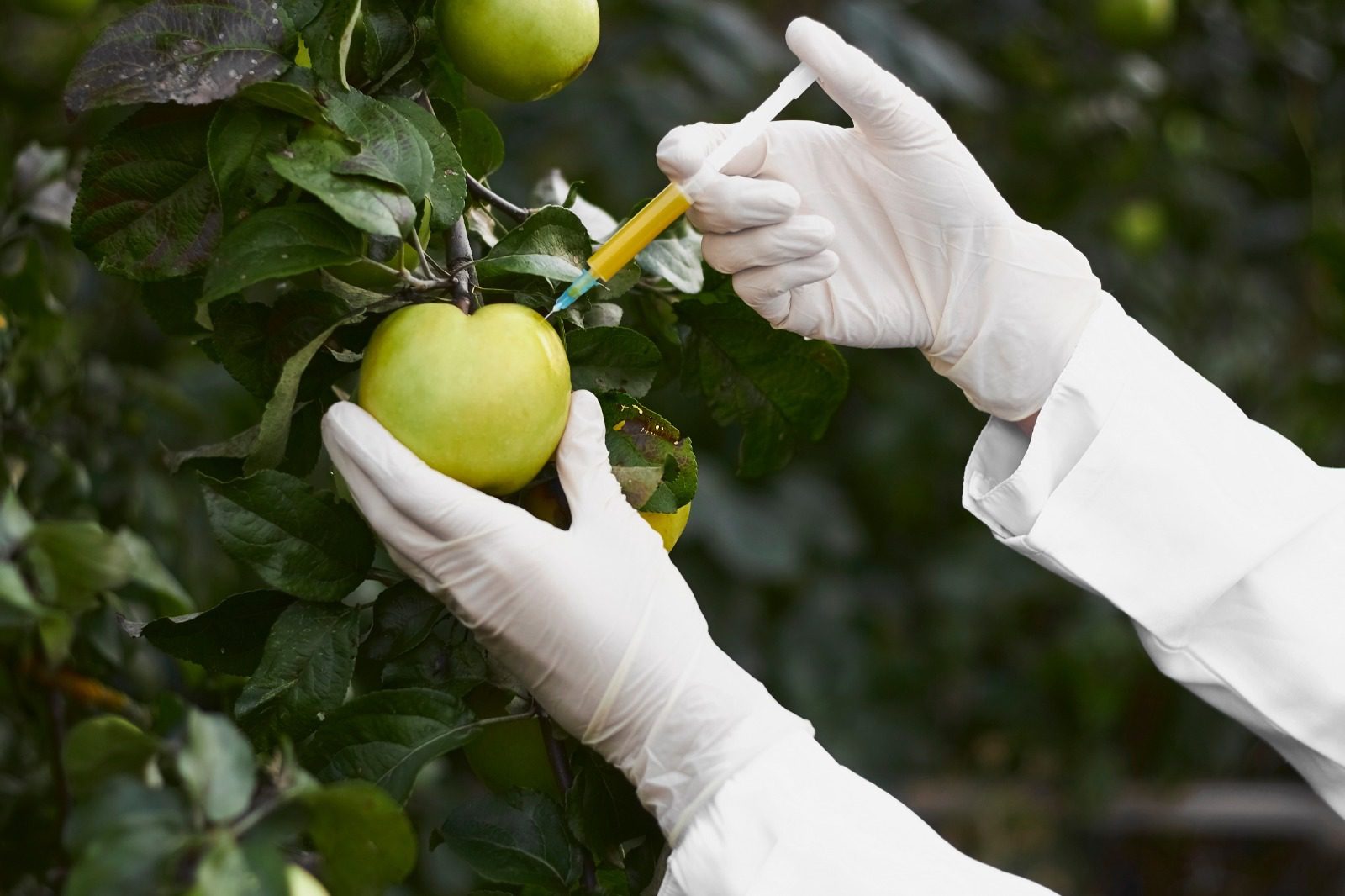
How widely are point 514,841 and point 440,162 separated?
0.32m

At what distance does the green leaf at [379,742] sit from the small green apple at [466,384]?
0.11 metres

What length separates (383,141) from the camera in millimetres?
566

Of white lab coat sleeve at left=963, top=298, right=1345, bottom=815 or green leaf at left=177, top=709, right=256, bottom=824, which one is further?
white lab coat sleeve at left=963, top=298, right=1345, bottom=815

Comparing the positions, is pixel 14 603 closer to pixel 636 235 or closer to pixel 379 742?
pixel 379 742

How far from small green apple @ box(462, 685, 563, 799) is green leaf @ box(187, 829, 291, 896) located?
0.86ft

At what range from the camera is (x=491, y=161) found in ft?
2.47

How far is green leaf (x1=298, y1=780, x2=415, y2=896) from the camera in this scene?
17.5 inches

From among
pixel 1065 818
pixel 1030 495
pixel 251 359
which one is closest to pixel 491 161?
pixel 251 359

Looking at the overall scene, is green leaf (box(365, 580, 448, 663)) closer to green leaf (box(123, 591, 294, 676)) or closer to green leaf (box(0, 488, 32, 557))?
green leaf (box(123, 591, 294, 676))

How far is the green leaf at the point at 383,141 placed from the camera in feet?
1.82

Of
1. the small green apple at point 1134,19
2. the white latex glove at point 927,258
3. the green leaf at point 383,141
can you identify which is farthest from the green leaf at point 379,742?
the small green apple at point 1134,19

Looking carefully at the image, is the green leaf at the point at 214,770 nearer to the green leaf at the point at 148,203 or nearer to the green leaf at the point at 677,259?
the green leaf at the point at 148,203

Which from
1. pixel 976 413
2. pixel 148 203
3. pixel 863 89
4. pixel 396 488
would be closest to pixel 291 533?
pixel 396 488

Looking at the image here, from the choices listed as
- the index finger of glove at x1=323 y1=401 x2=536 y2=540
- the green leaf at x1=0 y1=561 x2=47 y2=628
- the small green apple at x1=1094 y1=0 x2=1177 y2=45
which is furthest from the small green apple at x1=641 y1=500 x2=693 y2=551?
the small green apple at x1=1094 y1=0 x2=1177 y2=45
